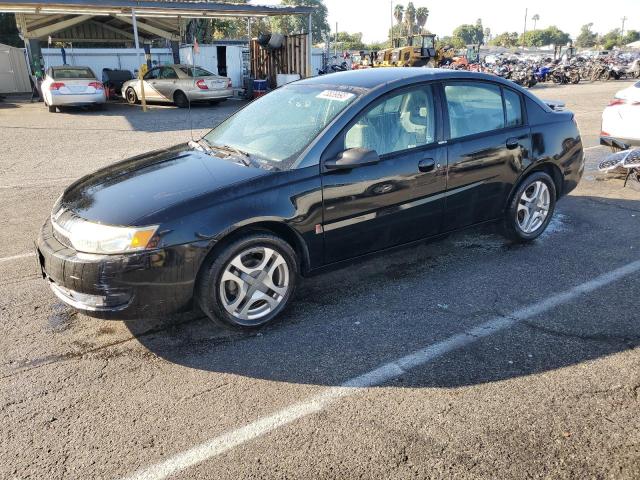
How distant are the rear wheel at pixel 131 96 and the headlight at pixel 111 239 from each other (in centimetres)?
1725

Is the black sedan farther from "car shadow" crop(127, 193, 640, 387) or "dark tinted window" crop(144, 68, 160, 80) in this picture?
"dark tinted window" crop(144, 68, 160, 80)

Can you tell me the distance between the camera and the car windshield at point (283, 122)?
3838mm

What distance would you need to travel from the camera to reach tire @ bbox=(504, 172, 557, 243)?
16.1 feet

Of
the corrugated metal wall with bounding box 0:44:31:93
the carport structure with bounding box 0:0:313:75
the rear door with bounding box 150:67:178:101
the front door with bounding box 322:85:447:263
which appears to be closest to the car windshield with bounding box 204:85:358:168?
the front door with bounding box 322:85:447:263

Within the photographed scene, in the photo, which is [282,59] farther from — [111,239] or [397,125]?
[111,239]

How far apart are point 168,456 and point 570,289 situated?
3.21 meters

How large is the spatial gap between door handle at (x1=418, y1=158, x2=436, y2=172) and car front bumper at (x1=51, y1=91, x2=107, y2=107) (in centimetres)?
1462

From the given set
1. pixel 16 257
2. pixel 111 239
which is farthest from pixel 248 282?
pixel 16 257

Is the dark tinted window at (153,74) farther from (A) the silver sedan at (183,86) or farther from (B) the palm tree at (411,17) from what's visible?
(B) the palm tree at (411,17)

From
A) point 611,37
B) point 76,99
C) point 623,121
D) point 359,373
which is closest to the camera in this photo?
point 359,373

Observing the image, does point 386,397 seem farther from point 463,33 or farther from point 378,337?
point 463,33

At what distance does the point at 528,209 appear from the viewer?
199 inches

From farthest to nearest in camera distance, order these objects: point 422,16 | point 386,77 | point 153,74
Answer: point 422,16 < point 153,74 < point 386,77

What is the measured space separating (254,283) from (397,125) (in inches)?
65.3
